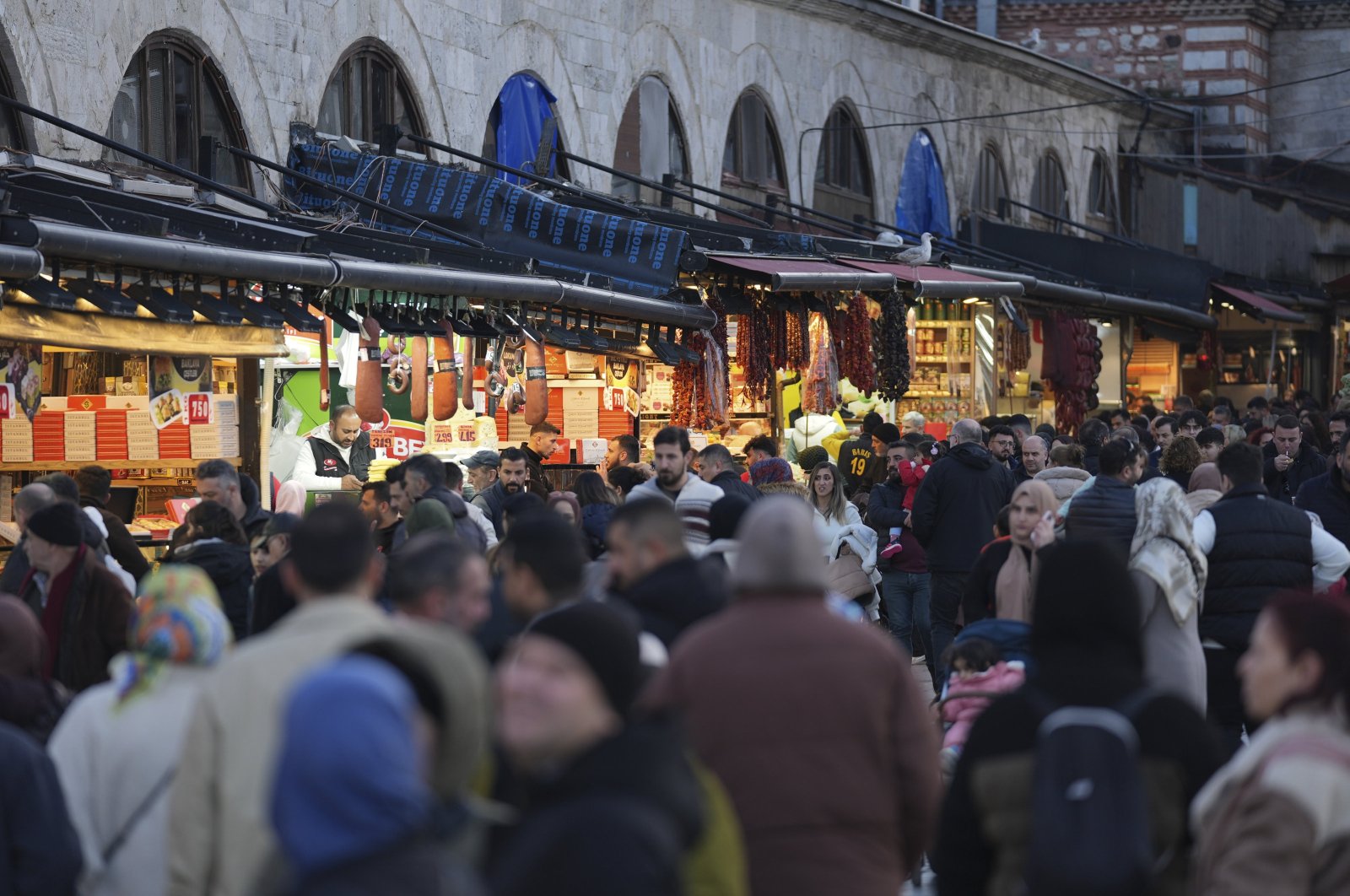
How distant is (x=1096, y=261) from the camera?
26719 mm

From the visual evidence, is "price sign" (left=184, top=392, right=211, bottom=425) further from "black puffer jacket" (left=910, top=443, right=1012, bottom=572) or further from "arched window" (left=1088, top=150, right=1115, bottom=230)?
"arched window" (left=1088, top=150, right=1115, bottom=230)

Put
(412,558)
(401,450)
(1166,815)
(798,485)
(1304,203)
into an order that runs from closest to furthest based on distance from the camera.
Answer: (1166,815) < (412,558) < (798,485) < (401,450) < (1304,203)

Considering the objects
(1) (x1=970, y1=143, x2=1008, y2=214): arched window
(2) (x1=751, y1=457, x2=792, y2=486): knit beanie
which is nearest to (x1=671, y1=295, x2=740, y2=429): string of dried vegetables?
(2) (x1=751, y1=457, x2=792, y2=486): knit beanie

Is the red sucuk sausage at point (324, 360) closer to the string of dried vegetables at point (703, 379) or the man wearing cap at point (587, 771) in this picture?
the string of dried vegetables at point (703, 379)

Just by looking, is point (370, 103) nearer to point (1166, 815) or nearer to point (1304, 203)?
point (1166, 815)

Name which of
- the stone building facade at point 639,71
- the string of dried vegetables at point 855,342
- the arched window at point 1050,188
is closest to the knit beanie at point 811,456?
the string of dried vegetables at point 855,342

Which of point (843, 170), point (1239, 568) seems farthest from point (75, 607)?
point (843, 170)

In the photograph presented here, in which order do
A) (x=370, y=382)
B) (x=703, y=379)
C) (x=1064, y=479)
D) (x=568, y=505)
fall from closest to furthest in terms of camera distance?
1. (x=568, y=505)
2. (x=1064, y=479)
3. (x=370, y=382)
4. (x=703, y=379)

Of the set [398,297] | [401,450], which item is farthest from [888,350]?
[398,297]

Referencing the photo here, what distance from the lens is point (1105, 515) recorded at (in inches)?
366

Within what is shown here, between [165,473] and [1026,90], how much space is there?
21.9 m

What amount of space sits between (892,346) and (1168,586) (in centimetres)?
981

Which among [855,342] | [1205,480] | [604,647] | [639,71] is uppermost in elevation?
[639,71]

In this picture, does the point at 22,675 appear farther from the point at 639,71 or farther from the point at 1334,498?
the point at 639,71
